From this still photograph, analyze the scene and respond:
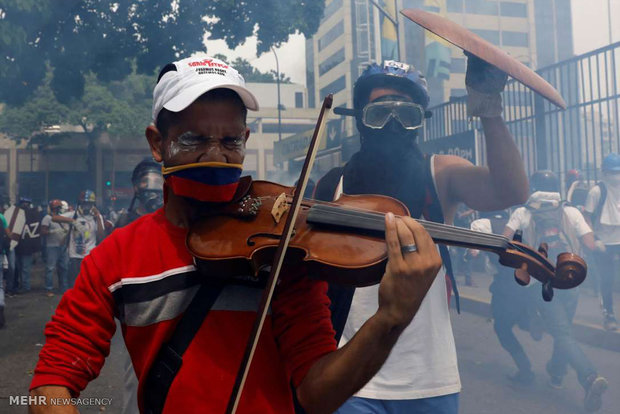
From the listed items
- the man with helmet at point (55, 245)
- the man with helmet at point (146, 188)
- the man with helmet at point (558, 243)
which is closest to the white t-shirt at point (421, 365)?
the man with helmet at point (558, 243)

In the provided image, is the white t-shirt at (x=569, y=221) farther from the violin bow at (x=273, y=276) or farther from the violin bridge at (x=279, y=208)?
the violin bow at (x=273, y=276)

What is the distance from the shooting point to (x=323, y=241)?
160cm

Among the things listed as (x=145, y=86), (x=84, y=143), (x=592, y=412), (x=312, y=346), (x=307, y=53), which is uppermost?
(x=307, y=53)

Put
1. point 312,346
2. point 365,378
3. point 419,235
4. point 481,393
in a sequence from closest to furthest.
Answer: point 419,235 → point 365,378 → point 312,346 → point 481,393

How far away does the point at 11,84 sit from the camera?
44.8 feet

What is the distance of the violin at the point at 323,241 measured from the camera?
59.9 inches

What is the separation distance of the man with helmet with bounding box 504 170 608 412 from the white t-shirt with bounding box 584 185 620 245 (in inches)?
25.8

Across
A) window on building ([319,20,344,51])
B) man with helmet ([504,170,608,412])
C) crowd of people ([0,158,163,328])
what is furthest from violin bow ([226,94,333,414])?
window on building ([319,20,344,51])

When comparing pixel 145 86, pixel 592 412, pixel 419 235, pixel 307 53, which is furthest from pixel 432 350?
pixel 307 53

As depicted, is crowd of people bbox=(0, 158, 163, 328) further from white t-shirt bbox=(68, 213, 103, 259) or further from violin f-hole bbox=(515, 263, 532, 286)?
violin f-hole bbox=(515, 263, 532, 286)

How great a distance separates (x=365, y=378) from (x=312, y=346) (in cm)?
18

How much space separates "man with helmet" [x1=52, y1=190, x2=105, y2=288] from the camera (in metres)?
11.4

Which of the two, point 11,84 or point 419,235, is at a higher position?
point 11,84

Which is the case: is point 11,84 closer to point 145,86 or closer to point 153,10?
point 153,10
